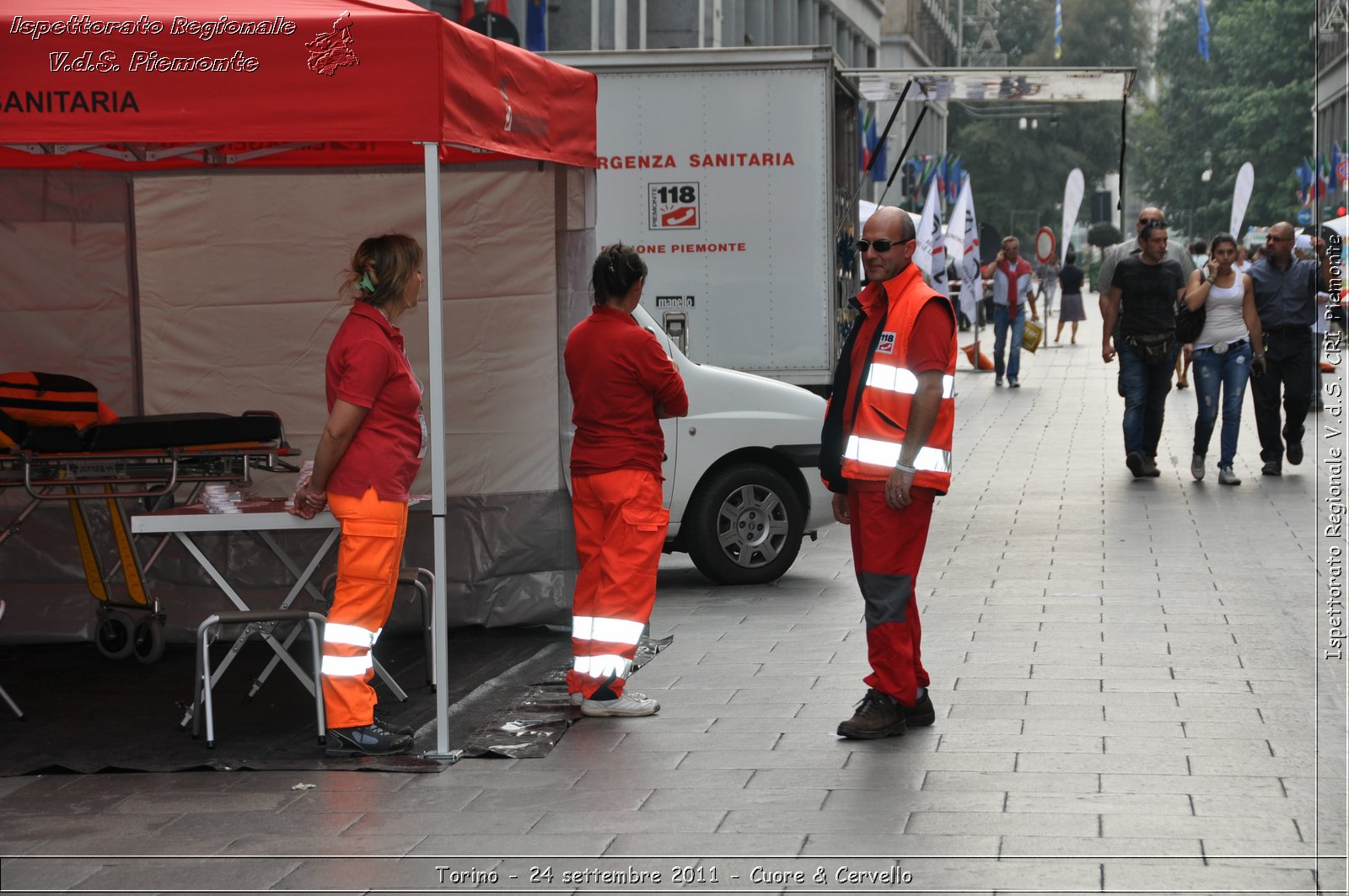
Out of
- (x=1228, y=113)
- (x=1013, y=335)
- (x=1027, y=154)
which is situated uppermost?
(x=1228, y=113)

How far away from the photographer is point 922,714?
6.75 meters

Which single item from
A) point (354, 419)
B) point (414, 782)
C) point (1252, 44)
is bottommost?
point (414, 782)

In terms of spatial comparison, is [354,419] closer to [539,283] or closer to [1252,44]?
[539,283]

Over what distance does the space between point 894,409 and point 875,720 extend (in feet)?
3.69

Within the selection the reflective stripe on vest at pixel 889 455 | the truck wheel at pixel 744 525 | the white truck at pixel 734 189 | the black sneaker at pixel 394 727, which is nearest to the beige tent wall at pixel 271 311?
the truck wheel at pixel 744 525

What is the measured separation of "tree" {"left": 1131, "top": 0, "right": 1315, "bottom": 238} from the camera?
230ft

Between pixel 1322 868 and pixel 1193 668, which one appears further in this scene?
pixel 1193 668

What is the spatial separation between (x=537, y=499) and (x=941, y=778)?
3.44 metres

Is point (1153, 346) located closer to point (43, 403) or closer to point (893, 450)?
point (893, 450)

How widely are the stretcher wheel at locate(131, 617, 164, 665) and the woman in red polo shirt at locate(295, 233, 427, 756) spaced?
2188 mm

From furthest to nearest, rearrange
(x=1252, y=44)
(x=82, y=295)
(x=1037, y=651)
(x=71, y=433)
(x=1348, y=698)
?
(x=1252, y=44)
(x=82, y=295)
(x=1037, y=651)
(x=71, y=433)
(x=1348, y=698)

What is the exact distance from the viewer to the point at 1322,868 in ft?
16.3

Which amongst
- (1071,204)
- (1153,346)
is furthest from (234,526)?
(1071,204)

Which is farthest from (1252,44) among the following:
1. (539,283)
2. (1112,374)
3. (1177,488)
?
(539,283)
